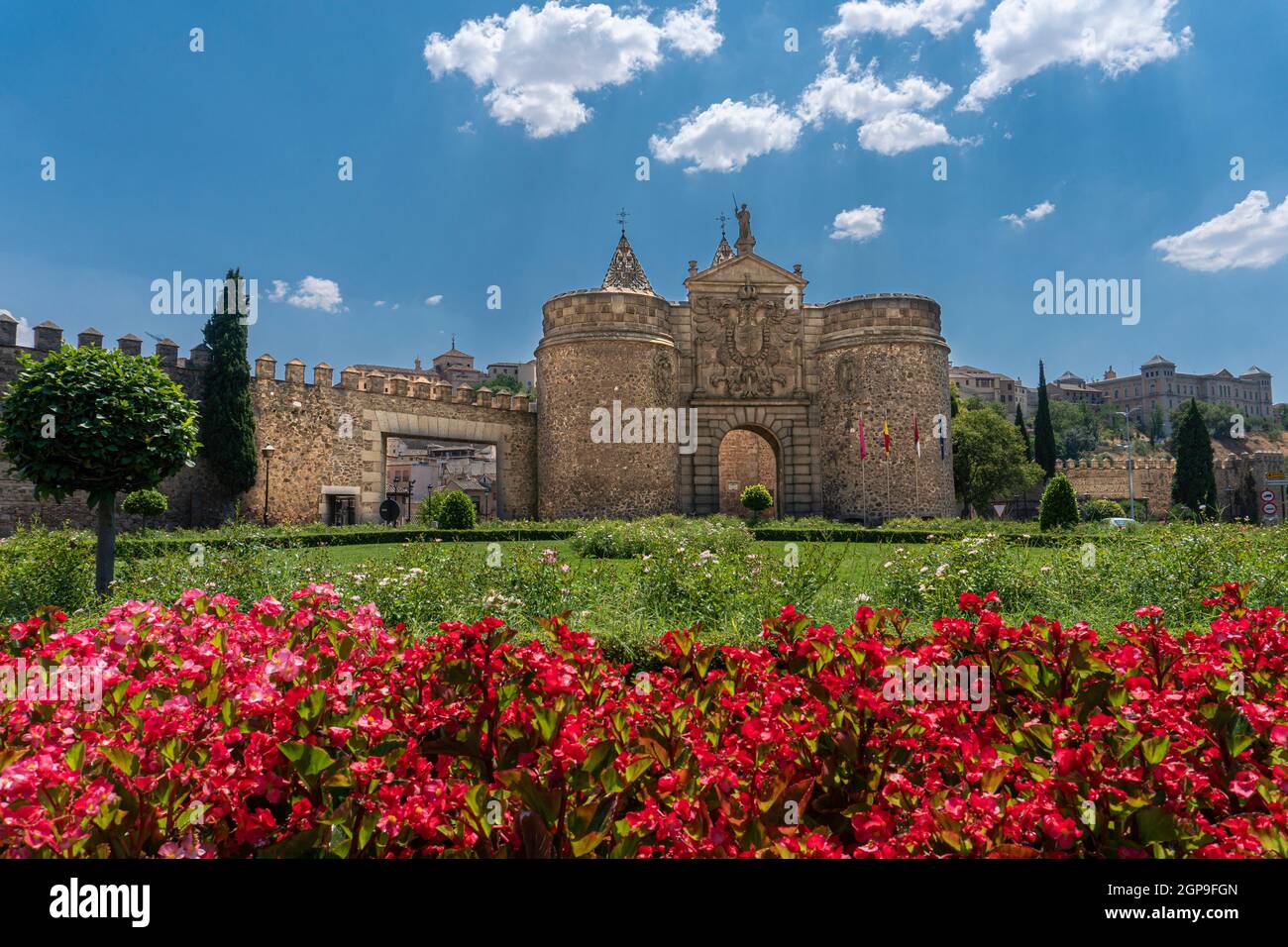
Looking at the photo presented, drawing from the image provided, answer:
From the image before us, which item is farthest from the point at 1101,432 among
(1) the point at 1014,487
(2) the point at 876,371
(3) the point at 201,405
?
(3) the point at 201,405

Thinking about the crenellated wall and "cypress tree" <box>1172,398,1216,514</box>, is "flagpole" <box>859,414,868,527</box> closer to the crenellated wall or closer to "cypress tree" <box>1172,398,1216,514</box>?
the crenellated wall

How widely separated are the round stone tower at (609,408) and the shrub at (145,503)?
1076cm

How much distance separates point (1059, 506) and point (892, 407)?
7.13 m

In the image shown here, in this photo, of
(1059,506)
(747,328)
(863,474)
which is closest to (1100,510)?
Answer: (863,474)

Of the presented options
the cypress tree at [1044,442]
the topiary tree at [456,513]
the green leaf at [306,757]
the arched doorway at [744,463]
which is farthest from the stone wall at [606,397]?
the cypress tree at [1044,442]

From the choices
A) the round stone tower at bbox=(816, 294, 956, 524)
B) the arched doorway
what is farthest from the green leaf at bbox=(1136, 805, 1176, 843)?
the arched doorway

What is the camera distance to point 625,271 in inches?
1216

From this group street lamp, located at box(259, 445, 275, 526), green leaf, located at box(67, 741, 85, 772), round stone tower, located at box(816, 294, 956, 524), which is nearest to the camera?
green leaf, located at box(67, 741, 85, 772)

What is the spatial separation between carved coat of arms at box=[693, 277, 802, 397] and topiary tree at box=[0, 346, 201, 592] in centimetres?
1932

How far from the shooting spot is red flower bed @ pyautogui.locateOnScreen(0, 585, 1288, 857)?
201 cm

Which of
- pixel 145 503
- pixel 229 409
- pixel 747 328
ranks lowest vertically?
pixel 145 503

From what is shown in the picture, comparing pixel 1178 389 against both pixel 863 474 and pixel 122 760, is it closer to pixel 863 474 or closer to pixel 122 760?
pixel 863 474

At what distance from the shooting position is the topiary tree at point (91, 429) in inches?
348
